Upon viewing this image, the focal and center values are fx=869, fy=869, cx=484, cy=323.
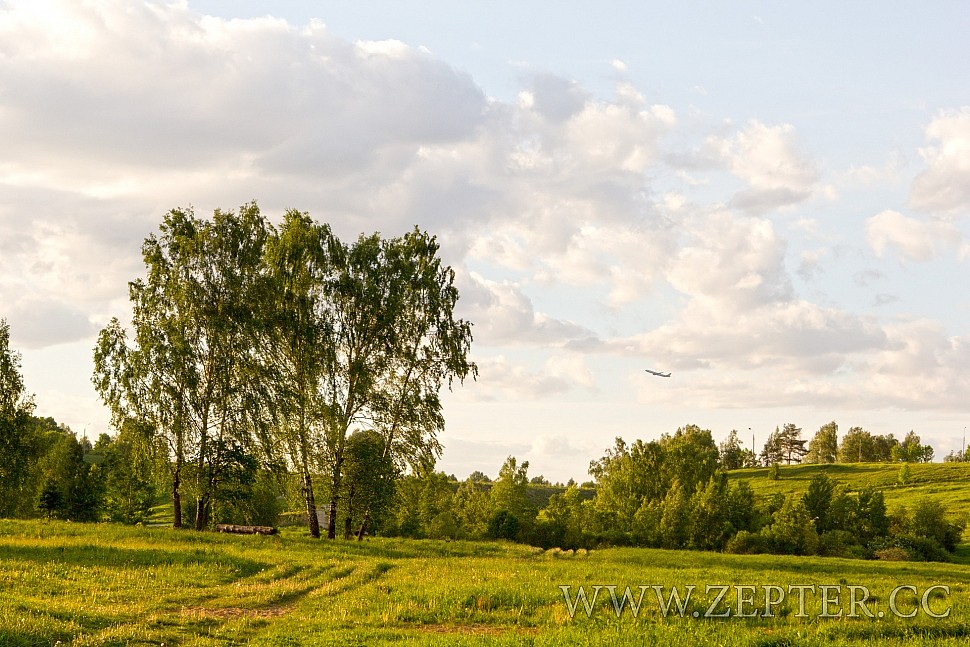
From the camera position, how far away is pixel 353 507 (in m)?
52.5

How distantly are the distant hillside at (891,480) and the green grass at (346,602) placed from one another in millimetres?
90293

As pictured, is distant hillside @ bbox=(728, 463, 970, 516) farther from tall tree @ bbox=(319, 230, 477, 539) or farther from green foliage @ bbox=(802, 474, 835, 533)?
tall tree @ bbox=(319, 230, 477, 539)

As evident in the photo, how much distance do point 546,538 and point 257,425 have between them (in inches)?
1067

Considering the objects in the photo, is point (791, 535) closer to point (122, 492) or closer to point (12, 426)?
point (12, 426)

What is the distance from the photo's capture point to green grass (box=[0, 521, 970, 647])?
1981 cm

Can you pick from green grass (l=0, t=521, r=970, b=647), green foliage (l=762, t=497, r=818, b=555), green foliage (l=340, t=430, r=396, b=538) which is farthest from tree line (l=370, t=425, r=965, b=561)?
green grass (l=0, t=521, r=970, b=647)

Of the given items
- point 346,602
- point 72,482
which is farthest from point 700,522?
point 72,482

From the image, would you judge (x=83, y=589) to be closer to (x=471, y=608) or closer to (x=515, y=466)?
(x=471, y=608)

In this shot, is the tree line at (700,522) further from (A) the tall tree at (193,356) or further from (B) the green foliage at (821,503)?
(A) the tall tree at (193,356)

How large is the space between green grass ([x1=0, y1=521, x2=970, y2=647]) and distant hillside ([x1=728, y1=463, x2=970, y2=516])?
296 feet

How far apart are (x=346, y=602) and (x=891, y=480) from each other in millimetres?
135724

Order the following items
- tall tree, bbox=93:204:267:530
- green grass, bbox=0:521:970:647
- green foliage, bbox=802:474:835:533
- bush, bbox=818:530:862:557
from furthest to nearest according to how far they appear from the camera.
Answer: green foliage, bbox=802:474:835:533, bush, bbox=818:530:862:557, tall tree, bbox=93:204:267:530, green grass, bbox=0:521:970:647

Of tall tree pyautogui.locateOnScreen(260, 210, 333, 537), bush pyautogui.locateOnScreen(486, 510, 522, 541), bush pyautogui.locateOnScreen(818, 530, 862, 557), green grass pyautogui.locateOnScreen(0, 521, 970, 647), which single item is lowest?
bush pyautogui.locateOnScreen(818, 530, 862, 557)

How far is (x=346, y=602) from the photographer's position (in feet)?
83.8
